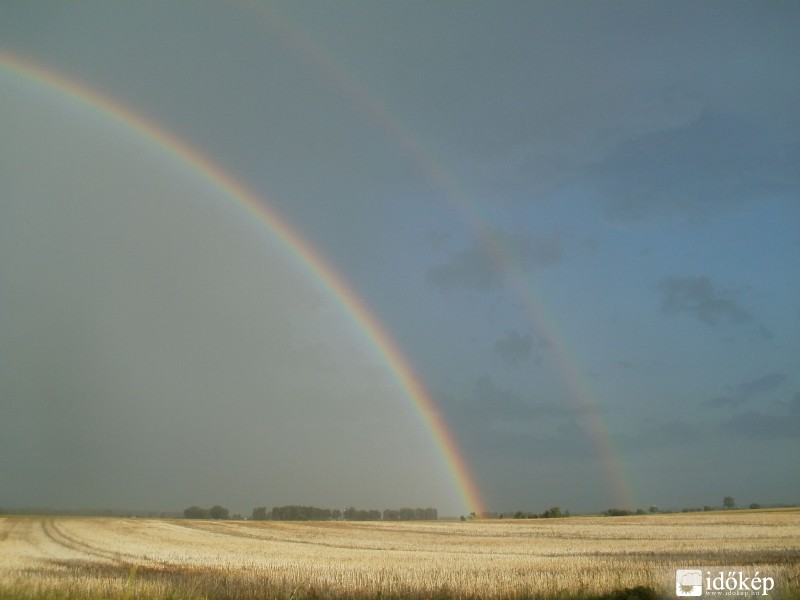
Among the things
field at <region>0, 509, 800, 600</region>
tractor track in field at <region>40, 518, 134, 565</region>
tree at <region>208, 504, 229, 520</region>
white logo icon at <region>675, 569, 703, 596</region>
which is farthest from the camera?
tree at <region>208, 504, 229, 520</region>

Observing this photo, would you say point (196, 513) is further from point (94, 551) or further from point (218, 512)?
point (94, 551)

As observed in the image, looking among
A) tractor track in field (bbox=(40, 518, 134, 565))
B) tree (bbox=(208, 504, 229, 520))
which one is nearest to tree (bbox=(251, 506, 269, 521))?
tree (bbox=(208, 504, 229, 520))

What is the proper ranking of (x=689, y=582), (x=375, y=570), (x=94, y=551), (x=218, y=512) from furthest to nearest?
(x=218, y=512) → (x=94, y=551) → (x=375, y=570) → (x=689, y=582)

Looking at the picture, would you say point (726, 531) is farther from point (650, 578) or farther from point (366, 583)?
point (366, 583)

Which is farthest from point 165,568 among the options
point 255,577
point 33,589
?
point 33,589

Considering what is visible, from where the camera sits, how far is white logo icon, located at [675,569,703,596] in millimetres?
18795

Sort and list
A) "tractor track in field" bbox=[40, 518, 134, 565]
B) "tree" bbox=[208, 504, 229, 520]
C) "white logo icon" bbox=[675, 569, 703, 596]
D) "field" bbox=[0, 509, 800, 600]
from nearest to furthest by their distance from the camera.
→ "field" bbox=[0, 509, 800, 600] → "white logo icon" bbox=[675, 569, 703, 596] → "tractor track in field" bbox=[40, 518, 134, 565] → "tree" bbox=[208, 504, 229, 520]

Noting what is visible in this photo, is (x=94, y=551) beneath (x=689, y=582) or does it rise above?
beneath

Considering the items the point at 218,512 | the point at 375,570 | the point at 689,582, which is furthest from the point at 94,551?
the point at 218,512

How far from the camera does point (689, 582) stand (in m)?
20.5

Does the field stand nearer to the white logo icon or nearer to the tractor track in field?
the tractor track in field

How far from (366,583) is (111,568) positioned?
10.6 meters

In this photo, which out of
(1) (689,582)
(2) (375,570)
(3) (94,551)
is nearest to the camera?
(1) (689,582)

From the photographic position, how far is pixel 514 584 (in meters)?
19.5
